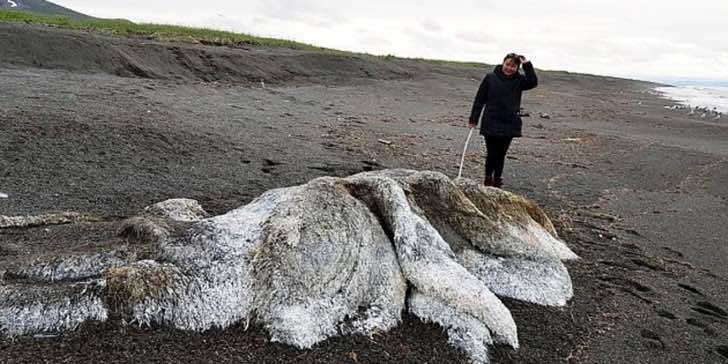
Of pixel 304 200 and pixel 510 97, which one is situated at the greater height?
pixel 510 97

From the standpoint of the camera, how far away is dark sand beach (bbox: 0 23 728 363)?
4559mm

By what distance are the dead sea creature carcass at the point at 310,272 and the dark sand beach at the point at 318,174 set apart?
5.3 inches

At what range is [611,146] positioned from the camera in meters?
17.6

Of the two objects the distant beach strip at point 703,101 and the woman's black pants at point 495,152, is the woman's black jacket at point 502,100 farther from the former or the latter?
the distant beach strip at point 703,101

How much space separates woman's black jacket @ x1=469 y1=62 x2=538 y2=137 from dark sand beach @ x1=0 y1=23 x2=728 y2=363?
155cm

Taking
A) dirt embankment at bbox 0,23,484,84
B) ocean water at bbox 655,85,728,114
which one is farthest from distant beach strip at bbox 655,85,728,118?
dirt embankment at bbox 0,23,484,84

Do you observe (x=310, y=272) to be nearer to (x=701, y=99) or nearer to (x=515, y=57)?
(x=515, y=57)

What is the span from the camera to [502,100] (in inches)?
354

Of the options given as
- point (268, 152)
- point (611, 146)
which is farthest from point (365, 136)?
point (611, 146)

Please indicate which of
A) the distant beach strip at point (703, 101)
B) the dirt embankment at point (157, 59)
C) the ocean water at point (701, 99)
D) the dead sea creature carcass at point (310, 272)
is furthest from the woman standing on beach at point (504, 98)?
the ocean water at point (701, 99)

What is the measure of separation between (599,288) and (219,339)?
13.4 ft

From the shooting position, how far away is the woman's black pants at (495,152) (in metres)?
9.27

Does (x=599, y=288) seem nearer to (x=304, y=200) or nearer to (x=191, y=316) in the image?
(x=304, y=200)

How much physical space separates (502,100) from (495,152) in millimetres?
842
